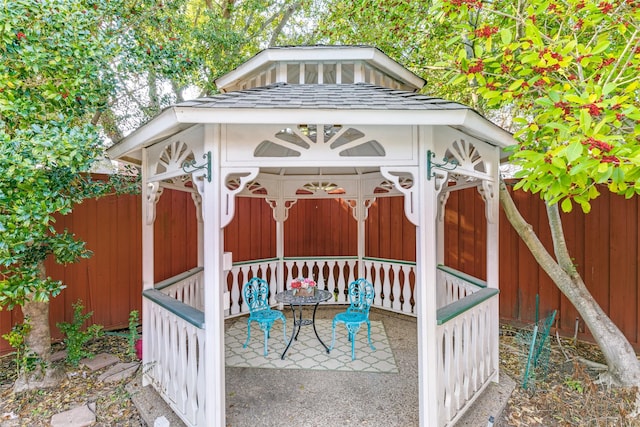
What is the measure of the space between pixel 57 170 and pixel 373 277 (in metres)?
5.00

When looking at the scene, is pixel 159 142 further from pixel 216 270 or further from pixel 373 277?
pixel 373 277

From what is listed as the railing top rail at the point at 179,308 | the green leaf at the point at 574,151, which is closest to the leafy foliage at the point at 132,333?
the railing top rail at the point at 179,308

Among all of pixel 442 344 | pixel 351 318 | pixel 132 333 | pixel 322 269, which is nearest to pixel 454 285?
pixel 351 318

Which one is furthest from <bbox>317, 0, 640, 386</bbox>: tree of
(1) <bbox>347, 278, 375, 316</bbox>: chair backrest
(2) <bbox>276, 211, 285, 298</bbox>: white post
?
(2) <bbox>276, 211, 285, 298</bbox>: white post

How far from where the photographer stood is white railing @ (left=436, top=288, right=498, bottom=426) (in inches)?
106

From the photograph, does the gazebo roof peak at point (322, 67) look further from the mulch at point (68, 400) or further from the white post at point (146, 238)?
the mulch at point (68, 400)

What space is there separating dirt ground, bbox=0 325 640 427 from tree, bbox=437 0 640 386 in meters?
0.45

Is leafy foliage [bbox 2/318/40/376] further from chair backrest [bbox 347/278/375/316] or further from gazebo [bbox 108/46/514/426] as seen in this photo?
chair backrest [bbox 347/278/375/316]

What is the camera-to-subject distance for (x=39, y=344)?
133 inches

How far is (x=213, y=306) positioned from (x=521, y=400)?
118 inches

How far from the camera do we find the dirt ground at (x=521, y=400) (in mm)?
2842

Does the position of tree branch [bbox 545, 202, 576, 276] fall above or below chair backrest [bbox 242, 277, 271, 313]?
above

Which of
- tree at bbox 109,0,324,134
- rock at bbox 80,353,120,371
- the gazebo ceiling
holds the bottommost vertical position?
rock at bbox 80,353,120,371

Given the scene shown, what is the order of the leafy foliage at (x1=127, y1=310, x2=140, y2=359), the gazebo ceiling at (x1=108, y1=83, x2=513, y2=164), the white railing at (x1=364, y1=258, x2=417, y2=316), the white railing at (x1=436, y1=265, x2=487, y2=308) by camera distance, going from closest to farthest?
the gazebo ceiling at (x1=108, y1=83, x2=513, y2=164)
the leafy foliage at (x1=127, y1=310, x2=140, y2=359)
the white railing at (x1=436, y1=265, x2=487, y2=308)
the white railing at (x1=364, y1=258, x2=417, y2=316)
